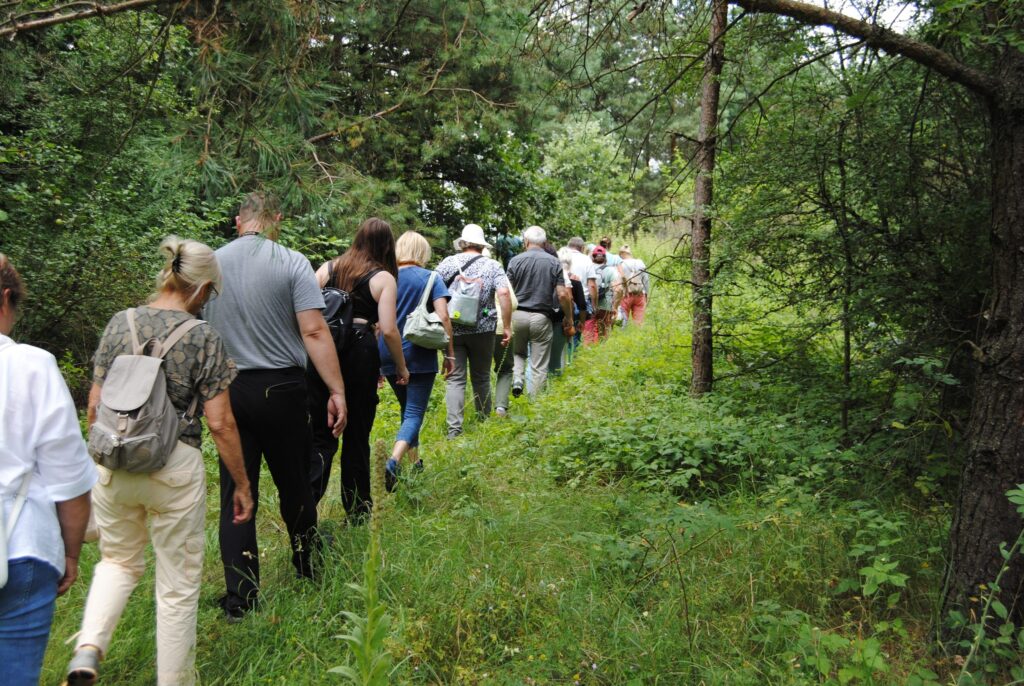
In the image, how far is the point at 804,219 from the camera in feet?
19.2

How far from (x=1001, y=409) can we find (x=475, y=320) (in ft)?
13.7

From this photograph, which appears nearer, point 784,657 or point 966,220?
point 784,657

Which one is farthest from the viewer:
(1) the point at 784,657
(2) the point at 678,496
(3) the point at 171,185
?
(2) the point at 678,496

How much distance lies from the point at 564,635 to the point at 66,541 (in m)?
1.99

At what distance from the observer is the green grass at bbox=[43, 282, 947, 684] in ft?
10.4

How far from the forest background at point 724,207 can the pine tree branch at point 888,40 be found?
17 centimetres

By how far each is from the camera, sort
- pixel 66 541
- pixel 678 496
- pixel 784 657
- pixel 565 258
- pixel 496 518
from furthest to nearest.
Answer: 1. pixel 565 258
2. pixel 678 496
3. pixel 496 518
4. pixel 784 657
5. pixel 66 541

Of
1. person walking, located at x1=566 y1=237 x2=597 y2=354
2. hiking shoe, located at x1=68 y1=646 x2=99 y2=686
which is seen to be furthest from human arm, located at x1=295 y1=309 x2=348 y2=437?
person walking, located at x1=566 y1=237 x2=597 y2=354

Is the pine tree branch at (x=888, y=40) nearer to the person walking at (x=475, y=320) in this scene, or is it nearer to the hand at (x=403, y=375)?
the hand at (x=403, y=375)

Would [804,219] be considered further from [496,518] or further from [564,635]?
[564,635]

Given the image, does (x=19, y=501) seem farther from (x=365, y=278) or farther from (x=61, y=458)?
(x=365, y=278)

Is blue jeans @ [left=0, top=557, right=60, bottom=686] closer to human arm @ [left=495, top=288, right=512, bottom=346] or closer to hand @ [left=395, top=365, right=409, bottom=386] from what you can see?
hand @ [left=395, top=365, right=409, bottom=386]

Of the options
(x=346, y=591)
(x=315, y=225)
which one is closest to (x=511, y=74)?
(x=315, y=225)

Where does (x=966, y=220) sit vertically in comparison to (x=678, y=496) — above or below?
above
